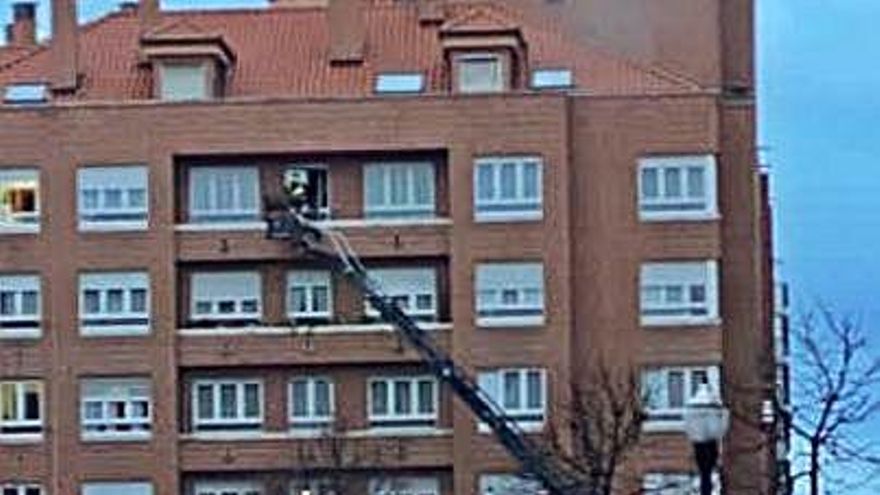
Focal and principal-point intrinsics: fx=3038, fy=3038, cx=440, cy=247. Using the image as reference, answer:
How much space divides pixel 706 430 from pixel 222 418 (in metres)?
47.5

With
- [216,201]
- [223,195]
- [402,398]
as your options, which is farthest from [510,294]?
[216,201]

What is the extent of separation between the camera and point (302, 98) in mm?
72562

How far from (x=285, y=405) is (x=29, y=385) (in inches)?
242

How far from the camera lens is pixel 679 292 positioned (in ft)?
236

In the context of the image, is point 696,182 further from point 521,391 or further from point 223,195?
point 223,195

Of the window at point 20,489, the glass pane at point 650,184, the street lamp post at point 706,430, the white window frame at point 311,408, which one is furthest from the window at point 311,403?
the street lamp post at point 706,430

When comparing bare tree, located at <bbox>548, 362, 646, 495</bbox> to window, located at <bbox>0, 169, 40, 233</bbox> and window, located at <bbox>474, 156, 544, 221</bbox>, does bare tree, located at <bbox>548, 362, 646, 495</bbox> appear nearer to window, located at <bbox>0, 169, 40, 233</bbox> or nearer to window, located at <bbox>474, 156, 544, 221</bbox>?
window, located at <bbox>474, 156, 544, 221</bbox>

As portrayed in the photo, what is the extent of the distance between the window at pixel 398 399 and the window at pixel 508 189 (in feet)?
14.0

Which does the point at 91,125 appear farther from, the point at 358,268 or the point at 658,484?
the point at 658,484

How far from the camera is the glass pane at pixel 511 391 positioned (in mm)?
71562

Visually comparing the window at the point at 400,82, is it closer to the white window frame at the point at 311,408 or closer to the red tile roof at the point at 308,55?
the red tile roof at the point at 308,55

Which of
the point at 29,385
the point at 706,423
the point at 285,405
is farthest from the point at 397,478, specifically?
the point at 706,423

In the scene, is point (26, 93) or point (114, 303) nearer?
point (114, 303)

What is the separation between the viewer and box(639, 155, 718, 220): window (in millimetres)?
72062
